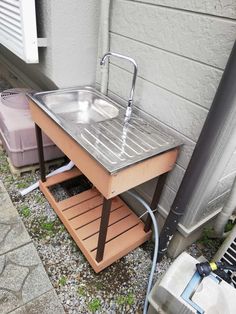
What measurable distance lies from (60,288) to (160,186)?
3.03ft

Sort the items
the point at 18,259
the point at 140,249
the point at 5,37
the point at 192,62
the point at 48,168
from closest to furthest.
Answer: the point at 192,62, the point at 18,259, the point at 140,249, the point at 5,37, the point at 48,168

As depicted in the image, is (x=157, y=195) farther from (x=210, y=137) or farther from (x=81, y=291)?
(x=81, y=291)

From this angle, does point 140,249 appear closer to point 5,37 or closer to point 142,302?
point 142,302

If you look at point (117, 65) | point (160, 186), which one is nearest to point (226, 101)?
point (160, 186)

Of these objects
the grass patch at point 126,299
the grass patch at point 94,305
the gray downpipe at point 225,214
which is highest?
the gray downpipe at point 225,214

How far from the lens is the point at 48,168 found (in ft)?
8.25

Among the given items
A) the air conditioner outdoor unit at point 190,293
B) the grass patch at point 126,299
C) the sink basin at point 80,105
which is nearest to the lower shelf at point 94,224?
the grass patch at point 126,299

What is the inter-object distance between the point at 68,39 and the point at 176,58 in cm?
84

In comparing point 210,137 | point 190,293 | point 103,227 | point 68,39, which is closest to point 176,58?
point 210,137

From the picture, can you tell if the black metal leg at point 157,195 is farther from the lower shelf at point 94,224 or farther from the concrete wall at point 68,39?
the concrete wall at point 68,39

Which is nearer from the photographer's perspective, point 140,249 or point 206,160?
point 206,160

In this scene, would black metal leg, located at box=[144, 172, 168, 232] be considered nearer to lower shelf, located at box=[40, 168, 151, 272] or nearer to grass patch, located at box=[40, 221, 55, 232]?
lower shelf, located at box=[40, 168, 151, 272]

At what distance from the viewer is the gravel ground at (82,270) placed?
1.54m

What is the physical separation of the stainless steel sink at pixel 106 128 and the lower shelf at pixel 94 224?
684 millimetres
